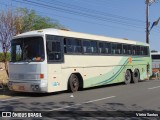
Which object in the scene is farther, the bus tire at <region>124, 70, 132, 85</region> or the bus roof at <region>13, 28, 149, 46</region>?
the bus tire at <region>124, 70, 132, 85</region>

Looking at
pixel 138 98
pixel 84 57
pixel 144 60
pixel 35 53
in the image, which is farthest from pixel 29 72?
pixel 144 60

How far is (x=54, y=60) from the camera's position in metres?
16.2

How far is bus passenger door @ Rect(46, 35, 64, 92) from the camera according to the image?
15859 mm

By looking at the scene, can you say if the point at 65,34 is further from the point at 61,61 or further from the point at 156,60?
the point at 156,60

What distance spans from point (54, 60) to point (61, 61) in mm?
574

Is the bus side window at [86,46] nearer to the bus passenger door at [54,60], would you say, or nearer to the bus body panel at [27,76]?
the bus passenger door at [54,60]

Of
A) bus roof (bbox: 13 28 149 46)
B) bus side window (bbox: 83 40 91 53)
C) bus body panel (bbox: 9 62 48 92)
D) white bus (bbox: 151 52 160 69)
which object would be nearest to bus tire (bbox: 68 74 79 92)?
bus side window (bbox: 83 40 91 53)

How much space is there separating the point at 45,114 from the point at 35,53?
224 inches

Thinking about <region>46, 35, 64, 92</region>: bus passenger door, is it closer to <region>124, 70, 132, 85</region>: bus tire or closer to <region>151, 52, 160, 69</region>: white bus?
<region>124, 70, 132, 85</region>: bus tire

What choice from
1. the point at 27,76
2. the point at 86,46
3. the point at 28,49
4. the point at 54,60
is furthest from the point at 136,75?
the point at 27,76

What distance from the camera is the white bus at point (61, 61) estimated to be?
51.6ft

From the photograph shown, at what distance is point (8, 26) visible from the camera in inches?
1100

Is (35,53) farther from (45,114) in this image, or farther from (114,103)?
(45,114)

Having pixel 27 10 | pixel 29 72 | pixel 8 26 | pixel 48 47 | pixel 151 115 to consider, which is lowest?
pixel 151 115
